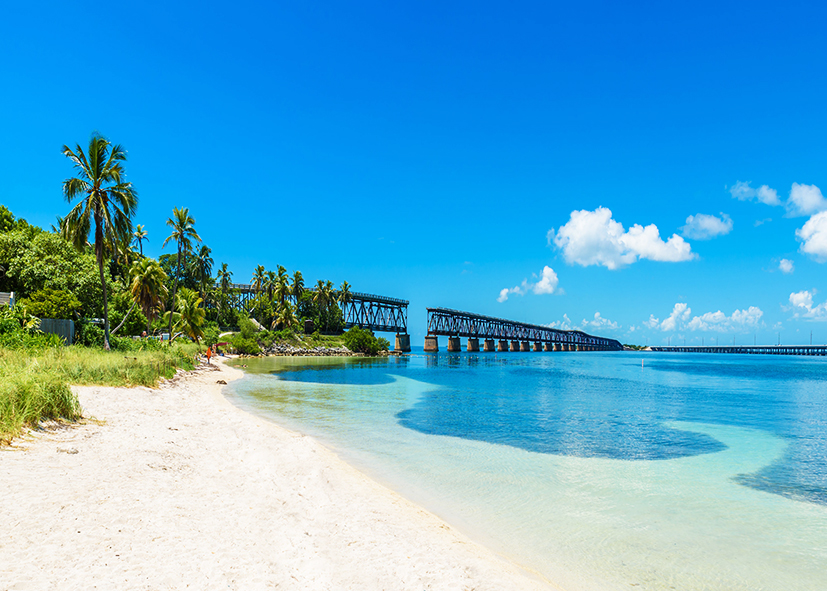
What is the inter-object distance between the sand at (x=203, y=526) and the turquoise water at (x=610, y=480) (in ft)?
4.84

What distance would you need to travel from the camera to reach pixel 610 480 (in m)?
12.4

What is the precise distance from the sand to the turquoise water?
1.47 metres

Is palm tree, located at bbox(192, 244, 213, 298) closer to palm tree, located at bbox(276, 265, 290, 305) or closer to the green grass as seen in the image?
palm tree, located at bbox(276, 265, 290, 305)

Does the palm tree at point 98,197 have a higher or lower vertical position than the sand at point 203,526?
higher

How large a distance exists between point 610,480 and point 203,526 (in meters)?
10.8

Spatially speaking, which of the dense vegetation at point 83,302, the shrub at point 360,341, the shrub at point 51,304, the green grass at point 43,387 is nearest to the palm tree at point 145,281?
the dense vegetation at point 83,302

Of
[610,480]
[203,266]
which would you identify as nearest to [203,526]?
[610,480]

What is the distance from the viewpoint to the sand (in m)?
5.04

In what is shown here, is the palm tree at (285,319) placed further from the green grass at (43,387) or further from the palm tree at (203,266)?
the green grass at (43,387)

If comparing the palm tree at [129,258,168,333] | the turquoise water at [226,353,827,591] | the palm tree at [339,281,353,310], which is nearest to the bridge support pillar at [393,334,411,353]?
the palm tree at [339,281,353,310]

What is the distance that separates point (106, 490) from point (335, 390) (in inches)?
1053

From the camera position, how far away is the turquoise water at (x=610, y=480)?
766cm

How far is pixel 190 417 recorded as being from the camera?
1591 cm

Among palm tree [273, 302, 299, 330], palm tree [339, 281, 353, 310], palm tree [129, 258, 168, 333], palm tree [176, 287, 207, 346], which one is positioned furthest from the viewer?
palm tree [339, 281, 353, 310]
